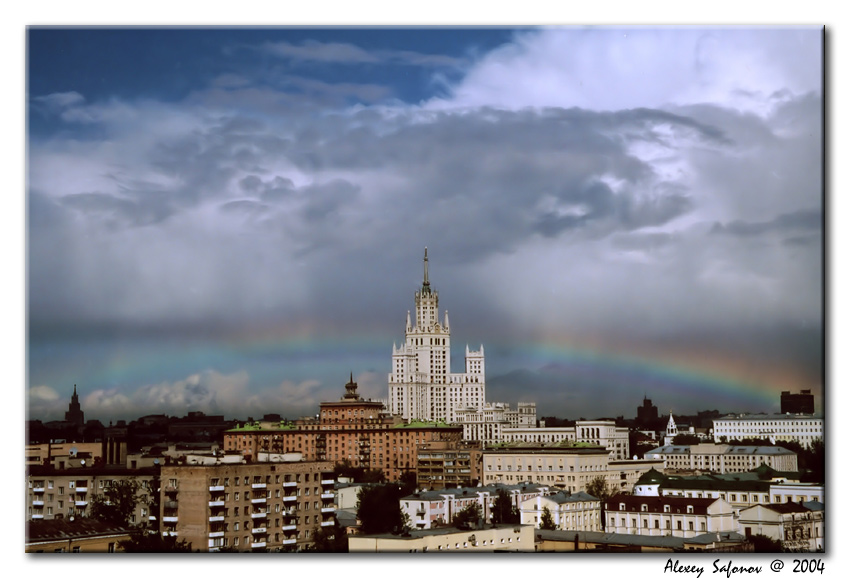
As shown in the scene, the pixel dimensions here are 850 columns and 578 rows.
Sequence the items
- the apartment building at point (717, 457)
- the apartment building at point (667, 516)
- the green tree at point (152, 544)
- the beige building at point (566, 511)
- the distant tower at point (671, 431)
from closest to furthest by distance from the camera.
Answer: the green tree at point (152, 544), the apartment building at point (667, 516), the beige building at point (566, 511), the apartment building at point (717, 457), the distant tower at point (671, 431)

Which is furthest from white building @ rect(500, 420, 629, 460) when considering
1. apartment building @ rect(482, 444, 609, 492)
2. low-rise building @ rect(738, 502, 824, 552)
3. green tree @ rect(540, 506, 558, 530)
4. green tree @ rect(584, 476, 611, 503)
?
low-rise building @ rect(738, 502, 824, 552)

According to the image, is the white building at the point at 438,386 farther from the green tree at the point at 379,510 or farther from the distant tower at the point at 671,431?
the green tree at the point at 379,510

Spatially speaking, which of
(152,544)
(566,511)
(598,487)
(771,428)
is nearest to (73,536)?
(152,544)

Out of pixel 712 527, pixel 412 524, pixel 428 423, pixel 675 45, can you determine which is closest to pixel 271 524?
pixel 412 524

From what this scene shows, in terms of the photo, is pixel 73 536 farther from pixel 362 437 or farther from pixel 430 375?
pixel 430 375

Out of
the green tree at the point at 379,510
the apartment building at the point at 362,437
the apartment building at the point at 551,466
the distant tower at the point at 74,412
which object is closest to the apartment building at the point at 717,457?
the apartment building at the point at 551,466

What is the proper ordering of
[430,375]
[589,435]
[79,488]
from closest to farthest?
[79,488]
[589,435]
[430,375]
